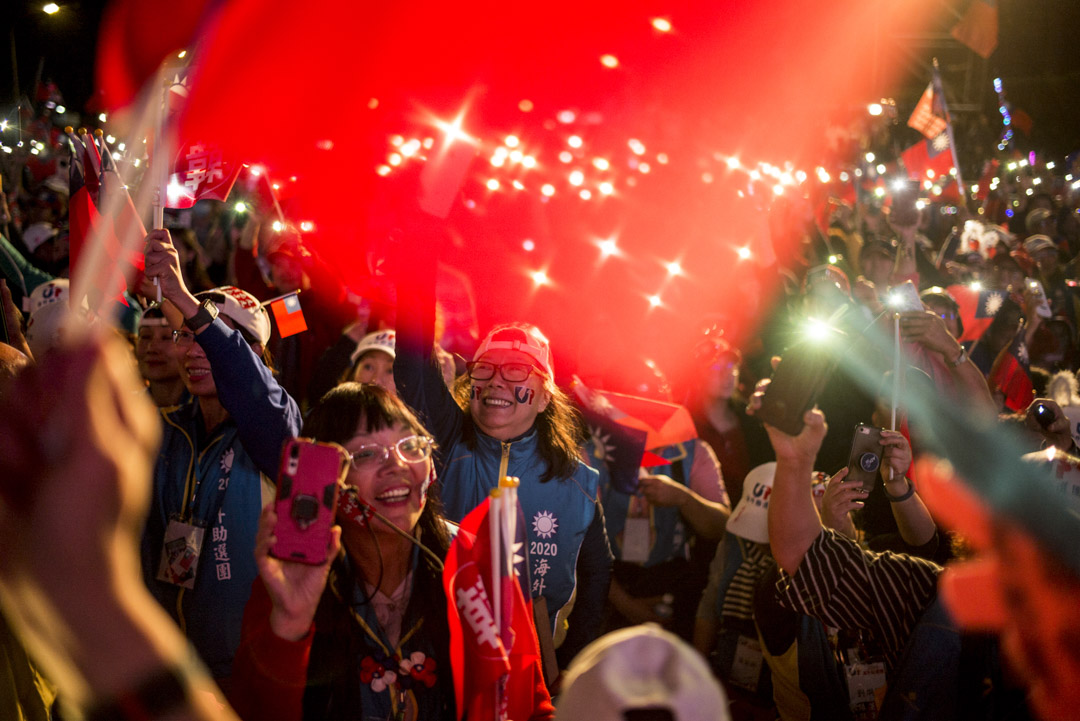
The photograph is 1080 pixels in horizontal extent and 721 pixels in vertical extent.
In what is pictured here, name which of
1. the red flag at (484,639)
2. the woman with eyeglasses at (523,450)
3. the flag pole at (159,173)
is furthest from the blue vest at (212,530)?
the red flag at (484,639)

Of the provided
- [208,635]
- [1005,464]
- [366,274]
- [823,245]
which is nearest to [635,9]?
[823,245]

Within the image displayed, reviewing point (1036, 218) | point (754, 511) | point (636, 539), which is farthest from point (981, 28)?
point (754, 511)

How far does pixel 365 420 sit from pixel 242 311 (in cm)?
144

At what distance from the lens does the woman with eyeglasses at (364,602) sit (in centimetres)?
168

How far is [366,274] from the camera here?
630 centimetres

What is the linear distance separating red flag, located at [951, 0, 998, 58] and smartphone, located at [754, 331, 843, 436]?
12897 mm

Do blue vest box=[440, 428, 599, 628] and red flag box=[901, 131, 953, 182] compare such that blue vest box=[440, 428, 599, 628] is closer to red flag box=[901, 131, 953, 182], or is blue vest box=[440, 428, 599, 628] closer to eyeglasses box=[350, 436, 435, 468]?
eyeglasses box=[350, 436, 435, 468]

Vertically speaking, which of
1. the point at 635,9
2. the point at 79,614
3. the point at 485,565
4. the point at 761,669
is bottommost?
the point at 761,669

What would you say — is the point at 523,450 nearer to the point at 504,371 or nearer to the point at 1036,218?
the point at 504,371

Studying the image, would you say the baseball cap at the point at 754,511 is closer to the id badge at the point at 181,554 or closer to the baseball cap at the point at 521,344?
the baseball cap at the point at 521,344

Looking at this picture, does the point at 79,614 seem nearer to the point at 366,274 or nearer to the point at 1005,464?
the point at 1005,464

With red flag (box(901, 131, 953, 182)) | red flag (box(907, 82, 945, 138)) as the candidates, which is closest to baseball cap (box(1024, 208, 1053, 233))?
red flag (box(901, 131, 953, 182))

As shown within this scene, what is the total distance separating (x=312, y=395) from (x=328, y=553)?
363 cm

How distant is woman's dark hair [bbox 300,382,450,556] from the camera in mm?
2279
